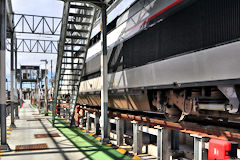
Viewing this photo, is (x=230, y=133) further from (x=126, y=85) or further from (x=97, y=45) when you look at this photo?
(x=97, y=45)

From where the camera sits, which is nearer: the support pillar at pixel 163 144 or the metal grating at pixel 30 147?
the support pillar at pixel 163 144

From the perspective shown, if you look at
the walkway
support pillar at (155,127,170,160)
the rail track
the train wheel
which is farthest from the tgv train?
the walkway

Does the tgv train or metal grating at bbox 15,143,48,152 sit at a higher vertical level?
the tgv train

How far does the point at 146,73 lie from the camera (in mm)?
7031

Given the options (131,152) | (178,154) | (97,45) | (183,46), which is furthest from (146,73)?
(97,45)

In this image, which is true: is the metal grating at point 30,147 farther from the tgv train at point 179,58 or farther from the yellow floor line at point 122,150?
the tgv train at point 179,58

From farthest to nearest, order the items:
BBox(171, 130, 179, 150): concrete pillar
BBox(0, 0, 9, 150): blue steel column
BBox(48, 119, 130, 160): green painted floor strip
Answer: BBox(0, 0, 9, 150): blue steel column → BBox(48, 119, 130, 160): green painted floor strip → BBox(171, 130, 179, 150): concrete pillar

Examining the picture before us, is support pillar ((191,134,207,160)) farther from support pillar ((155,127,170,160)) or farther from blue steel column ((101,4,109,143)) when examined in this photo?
blue steel column ((101,4,109,143))

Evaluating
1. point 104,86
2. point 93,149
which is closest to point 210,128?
point 93,149

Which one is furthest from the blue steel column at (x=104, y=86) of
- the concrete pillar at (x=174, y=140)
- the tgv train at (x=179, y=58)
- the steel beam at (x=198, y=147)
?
the steel beam at (x=198, y=147)

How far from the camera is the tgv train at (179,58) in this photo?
4.55 meters

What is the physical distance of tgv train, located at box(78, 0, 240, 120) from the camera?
4547mm

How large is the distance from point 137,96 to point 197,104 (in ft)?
8.43

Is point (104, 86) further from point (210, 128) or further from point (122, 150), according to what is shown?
point (210, 128)
